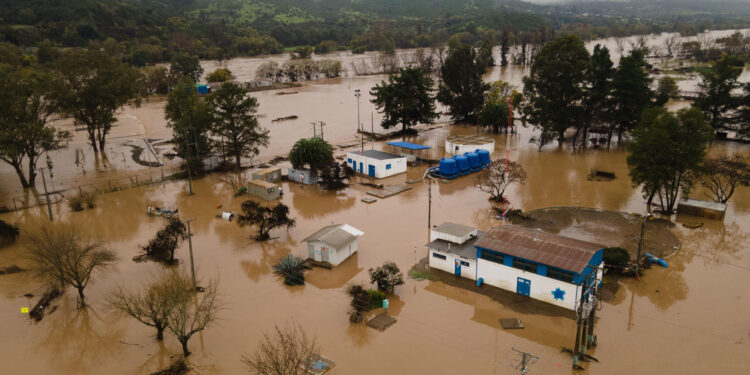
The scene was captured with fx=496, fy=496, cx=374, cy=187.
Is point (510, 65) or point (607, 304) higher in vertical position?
point (510, 65)

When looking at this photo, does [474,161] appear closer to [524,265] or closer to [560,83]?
[560,83]

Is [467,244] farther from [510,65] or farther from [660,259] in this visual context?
[510,65]

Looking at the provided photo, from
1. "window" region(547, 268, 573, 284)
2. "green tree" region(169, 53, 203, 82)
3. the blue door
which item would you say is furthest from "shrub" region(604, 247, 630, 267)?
"green tree" region(169, 53, 203, 82)

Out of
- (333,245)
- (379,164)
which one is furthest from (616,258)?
(379,164)

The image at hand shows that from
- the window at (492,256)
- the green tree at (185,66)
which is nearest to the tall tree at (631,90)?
the window at (492,256)

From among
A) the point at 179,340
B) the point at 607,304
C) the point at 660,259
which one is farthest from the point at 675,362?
the point at 179,340

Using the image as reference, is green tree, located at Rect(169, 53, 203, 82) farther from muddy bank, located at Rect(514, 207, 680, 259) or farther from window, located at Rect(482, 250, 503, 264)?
window, located at Rect(482, 250, 503, 264)
